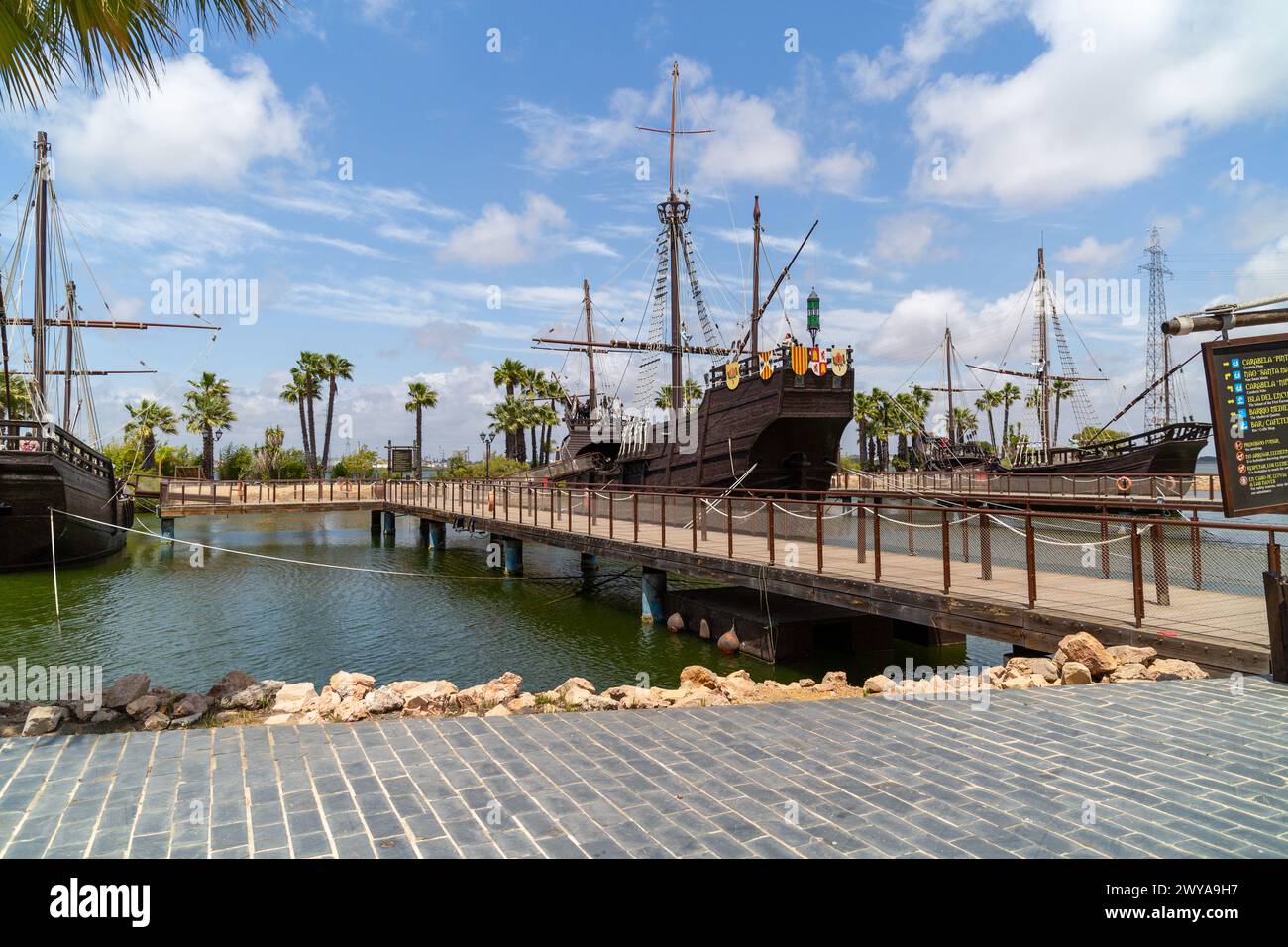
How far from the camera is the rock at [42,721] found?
5.14 metres

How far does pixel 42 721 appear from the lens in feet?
17.1

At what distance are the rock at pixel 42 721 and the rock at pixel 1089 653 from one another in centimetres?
833

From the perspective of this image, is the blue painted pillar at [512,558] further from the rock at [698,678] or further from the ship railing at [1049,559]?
the rock at [698,678]

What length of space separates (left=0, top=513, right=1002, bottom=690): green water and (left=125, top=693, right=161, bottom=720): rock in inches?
251

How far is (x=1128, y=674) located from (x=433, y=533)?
103 ft

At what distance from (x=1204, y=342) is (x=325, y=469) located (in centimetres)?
6598

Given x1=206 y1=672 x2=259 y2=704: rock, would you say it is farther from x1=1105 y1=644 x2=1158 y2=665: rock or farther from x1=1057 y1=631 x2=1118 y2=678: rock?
x1=1105 y1=644 x2=1158 y2=665: rock

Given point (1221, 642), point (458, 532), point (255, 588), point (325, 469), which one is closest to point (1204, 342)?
point (1221, 642)

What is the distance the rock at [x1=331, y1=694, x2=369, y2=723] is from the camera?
547 cm

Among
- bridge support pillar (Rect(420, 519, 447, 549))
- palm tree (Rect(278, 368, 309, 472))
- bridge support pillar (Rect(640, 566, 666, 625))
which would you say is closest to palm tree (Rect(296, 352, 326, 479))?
palm tree (Rect(278, 368, 309, 472))

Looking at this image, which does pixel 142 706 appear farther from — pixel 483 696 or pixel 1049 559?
pixel 1049 559

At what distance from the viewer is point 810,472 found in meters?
22.3

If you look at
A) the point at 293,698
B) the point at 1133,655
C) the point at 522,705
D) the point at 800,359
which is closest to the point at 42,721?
the point at 293,698
